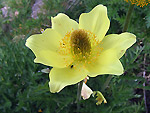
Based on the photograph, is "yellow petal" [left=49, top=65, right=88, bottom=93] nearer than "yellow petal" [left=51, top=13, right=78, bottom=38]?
Yes

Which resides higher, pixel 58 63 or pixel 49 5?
pixel 49 5

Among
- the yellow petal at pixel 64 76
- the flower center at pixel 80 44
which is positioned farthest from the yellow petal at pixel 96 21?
the yellow petal at pixel 64 76

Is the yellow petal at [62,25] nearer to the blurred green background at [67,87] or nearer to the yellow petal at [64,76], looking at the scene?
the yellow petal at [64,76]

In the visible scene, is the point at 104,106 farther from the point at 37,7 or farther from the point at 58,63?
the point at 37,7

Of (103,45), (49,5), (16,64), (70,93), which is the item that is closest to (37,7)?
(49,5)

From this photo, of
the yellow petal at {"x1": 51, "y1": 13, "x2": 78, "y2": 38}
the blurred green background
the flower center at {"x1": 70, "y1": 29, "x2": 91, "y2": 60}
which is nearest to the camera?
the flower center at {"x1": 70, "y1": 29, "x2": 91, "y2": 60}

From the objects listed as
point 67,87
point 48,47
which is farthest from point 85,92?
point 67,87

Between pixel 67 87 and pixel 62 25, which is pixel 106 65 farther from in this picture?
pixel 67 87

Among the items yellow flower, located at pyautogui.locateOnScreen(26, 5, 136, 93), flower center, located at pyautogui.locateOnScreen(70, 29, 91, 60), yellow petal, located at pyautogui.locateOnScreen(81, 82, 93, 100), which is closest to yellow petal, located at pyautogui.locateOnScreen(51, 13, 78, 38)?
yellow flower, located at pyautogui.locateOnScreen(26, 5, 136, 93)

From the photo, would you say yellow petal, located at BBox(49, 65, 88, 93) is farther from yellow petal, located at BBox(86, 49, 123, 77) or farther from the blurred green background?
the blurred green background
